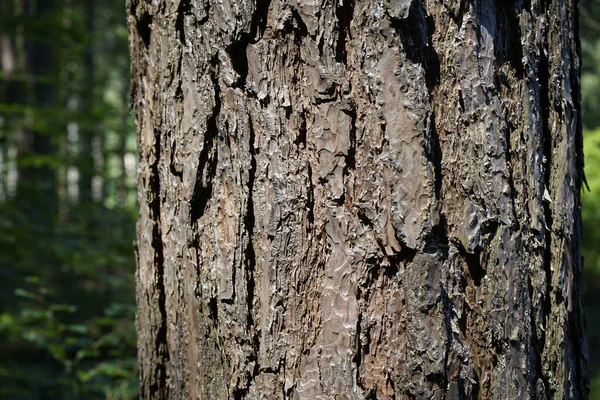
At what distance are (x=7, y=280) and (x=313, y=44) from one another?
21.3 feet

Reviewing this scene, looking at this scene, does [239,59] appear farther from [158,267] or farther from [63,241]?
[63,241]

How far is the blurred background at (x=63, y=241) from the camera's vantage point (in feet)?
13.0

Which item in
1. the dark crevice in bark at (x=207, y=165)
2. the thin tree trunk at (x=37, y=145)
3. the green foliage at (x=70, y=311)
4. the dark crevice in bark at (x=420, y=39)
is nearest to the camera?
the dark crevice in bark at (x=420, y=39)

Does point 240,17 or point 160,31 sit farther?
point 160,31

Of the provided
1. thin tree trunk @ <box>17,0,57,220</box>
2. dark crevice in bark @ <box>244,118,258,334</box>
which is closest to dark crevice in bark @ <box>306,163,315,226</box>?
dark crevice in bark @ <box>244,118,258,334</box>

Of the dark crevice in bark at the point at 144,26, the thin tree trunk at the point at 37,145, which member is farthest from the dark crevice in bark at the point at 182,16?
the thin tree trunk at the point at 37,145

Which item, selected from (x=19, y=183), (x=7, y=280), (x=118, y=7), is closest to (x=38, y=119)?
(x=19, y=183)

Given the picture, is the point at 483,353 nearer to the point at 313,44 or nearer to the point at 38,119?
the point at 313,44

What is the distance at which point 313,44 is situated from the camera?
989mm

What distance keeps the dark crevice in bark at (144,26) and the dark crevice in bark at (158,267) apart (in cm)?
21

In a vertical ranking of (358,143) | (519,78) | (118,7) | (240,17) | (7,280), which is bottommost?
(7,280)

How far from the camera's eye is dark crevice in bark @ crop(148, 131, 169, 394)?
119 centimetres

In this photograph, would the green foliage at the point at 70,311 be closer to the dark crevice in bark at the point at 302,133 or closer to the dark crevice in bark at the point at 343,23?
the dark crevice in bark at the point at 302,133

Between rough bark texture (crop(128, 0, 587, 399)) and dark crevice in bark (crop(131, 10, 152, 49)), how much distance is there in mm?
61
